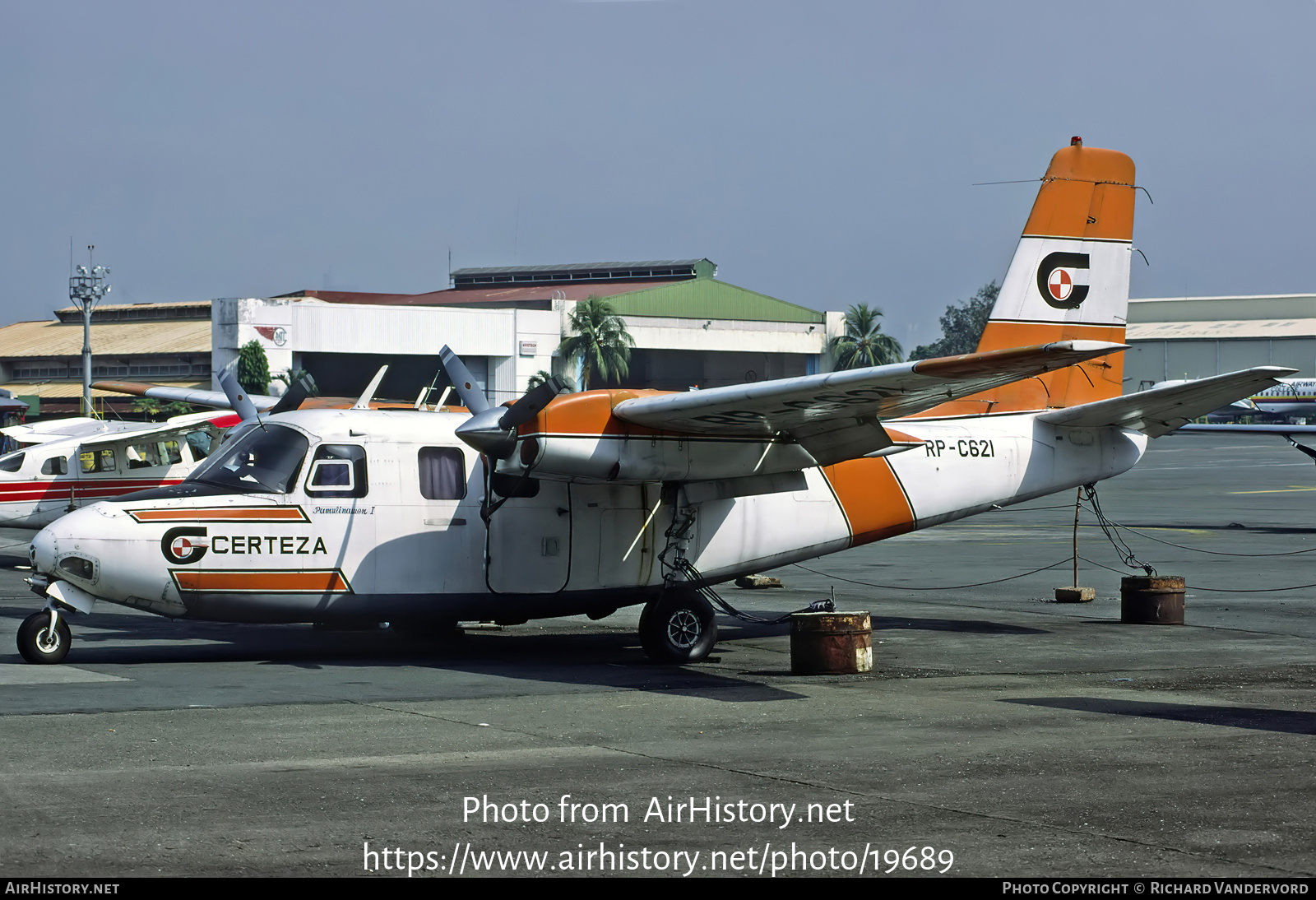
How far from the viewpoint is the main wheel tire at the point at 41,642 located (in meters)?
14.3

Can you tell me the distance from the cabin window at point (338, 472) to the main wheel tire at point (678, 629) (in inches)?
134

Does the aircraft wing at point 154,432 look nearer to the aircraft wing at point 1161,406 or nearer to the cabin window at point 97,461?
the cabin window at point 97,461

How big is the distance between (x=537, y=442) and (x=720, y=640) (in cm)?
503

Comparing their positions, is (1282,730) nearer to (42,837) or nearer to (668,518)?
(668,518)

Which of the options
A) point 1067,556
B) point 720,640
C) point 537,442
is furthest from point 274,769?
point 1067,556

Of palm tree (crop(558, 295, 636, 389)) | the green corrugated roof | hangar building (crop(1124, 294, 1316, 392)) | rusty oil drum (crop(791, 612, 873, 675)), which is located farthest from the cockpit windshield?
hangar building (crop(1124, 294, 1316, 392))

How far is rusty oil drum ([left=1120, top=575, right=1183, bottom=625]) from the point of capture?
18250mm

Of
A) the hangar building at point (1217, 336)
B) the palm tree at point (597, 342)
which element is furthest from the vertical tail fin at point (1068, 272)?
the hangar building at point (1217, 336)

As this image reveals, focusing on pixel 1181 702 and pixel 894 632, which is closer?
pixel 1181 702

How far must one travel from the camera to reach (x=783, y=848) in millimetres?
7301

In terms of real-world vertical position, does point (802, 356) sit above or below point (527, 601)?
above

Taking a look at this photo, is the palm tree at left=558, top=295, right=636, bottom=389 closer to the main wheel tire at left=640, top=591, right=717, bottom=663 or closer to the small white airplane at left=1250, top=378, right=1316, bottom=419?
the small white airplane at left=1250, top=378, right=1316, bottom=419

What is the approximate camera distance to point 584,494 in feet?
51.4

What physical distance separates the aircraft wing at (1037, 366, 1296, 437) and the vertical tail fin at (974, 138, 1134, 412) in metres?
0.76
